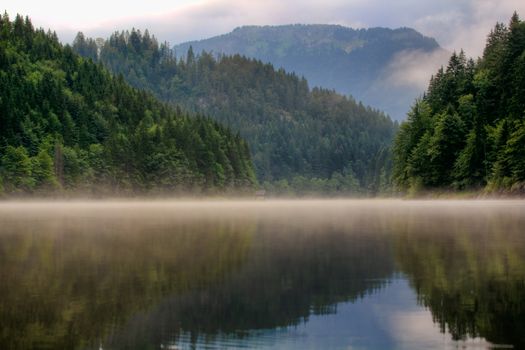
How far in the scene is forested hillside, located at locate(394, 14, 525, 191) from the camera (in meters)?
93.1

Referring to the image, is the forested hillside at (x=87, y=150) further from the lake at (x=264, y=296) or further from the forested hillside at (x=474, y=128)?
the lake at (x=264, y=296)

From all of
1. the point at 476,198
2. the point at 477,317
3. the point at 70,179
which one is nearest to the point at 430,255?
the point at 477,317

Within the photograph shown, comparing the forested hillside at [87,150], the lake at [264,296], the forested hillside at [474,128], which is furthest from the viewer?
the forested hillside at [87,150]

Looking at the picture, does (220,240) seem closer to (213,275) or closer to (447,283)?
(213,275)

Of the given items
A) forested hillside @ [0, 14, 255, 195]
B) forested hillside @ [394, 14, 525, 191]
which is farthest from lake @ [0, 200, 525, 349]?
forested hillside @ [0, 14, 255, 195]

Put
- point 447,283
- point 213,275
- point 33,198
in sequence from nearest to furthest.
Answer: point 447,283, point 213,275, point 33,198

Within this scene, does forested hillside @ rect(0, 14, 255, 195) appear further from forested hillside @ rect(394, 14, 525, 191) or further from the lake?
the lake

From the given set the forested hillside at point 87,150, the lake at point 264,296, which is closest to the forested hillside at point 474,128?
the forested hillside at point 87,150

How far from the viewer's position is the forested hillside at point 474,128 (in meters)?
93.1

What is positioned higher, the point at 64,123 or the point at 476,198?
the point at 64,123

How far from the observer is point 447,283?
19.2 m

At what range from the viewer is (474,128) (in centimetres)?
A: 10250

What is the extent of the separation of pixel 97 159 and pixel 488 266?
150649mm

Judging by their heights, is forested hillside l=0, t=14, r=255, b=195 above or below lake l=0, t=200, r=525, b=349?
above
